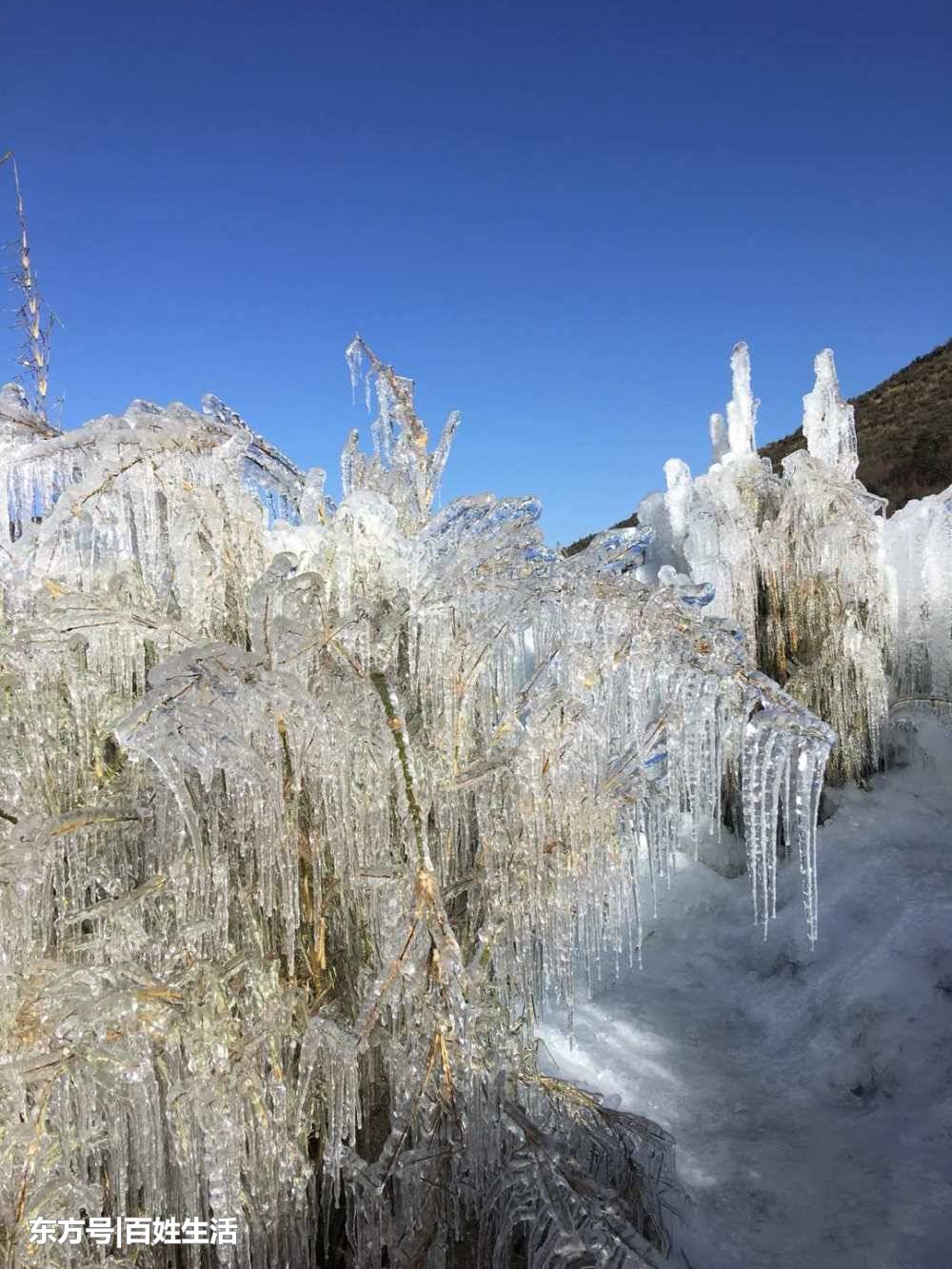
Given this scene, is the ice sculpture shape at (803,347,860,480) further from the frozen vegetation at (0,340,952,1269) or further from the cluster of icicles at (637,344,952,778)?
the frozen vegetation at (0,340,952,1269)

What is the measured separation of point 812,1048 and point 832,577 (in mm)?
3082

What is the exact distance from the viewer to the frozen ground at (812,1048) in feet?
10.7

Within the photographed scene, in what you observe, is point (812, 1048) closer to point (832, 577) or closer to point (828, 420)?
point (832, 577)

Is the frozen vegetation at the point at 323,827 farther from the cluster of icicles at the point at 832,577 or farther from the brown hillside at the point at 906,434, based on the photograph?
the brown hillside at the point at 906,434

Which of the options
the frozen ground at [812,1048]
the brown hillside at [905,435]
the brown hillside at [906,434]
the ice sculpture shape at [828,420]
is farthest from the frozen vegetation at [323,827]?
the brown hillside at [906,434]

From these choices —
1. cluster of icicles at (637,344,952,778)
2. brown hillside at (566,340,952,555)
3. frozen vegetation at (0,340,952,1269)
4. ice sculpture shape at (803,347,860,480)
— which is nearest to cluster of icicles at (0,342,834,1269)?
frozen vegetation at (0,340,952,1269)

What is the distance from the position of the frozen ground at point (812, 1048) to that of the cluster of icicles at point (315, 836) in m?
0.72

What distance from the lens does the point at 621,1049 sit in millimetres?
4324

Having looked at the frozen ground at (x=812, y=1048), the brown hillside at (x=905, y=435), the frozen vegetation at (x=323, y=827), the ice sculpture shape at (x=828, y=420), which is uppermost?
the brown hillside at (x=905, y=435)

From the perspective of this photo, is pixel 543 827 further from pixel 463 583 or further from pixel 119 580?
pixel 119 580

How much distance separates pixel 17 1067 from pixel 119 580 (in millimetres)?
1351

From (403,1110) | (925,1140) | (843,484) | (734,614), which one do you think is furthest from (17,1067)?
(843,484)

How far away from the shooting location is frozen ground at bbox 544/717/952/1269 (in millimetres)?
3254

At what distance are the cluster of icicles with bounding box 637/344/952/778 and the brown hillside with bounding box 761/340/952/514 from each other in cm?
650
